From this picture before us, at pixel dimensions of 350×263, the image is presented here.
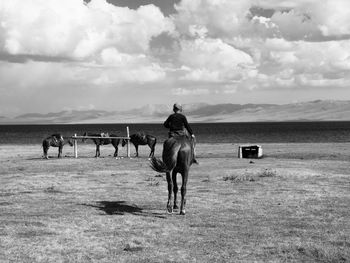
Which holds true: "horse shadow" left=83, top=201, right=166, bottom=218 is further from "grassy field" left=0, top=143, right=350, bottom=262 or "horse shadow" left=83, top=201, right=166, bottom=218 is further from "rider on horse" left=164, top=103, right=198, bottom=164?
"rider on horse" left=164, top=103, right=198, bottom=164

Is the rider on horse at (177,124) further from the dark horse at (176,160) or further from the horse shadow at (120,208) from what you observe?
the horse shadow at (120,208)

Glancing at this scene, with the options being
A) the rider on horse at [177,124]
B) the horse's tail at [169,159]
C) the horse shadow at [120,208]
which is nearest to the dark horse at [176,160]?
the horse's tail at [169,159]

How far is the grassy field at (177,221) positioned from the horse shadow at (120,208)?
27 millimetres

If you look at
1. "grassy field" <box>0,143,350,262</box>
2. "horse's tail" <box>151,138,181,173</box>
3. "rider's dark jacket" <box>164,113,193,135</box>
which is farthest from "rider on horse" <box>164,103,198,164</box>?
"grassy field" <box>0,143,350,262</box>

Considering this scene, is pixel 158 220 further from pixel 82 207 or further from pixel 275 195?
pixel 275 195

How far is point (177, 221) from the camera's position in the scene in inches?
461

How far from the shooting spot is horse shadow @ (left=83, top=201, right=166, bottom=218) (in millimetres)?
12664

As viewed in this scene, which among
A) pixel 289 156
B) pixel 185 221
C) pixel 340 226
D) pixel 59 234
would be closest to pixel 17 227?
pixel 59 234

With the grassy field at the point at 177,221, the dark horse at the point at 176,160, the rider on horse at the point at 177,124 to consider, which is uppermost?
the rider on horse at the point at 177,124

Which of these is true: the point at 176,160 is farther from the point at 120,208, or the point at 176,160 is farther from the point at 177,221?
the point at 120,208

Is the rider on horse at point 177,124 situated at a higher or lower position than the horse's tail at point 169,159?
higher

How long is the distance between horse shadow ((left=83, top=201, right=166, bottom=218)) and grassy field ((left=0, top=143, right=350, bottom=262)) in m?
0.03

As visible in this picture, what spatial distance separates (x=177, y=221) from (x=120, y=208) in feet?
7.82

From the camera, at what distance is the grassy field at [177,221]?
8.85 m
